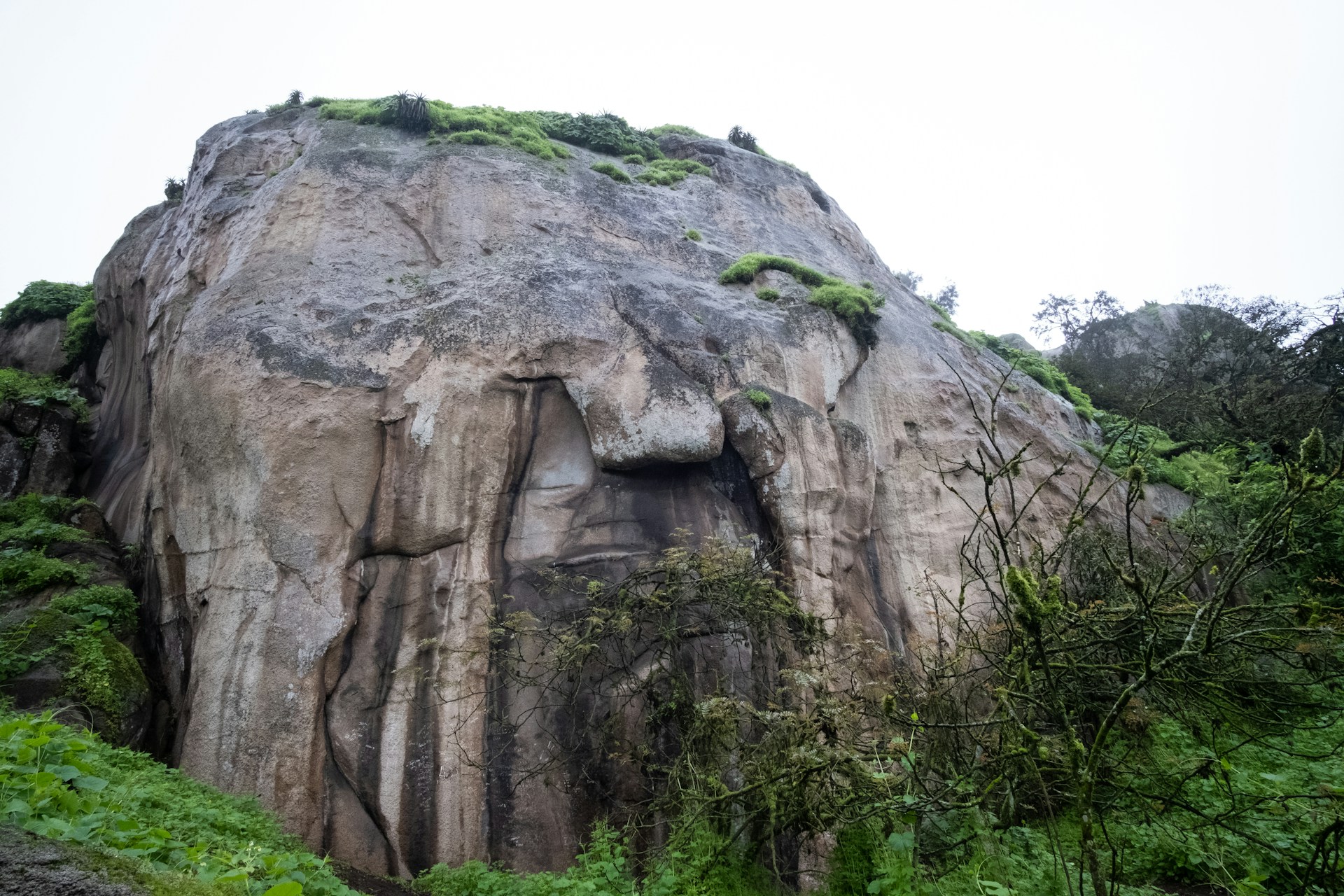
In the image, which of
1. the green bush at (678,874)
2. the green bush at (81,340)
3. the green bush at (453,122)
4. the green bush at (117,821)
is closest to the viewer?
the green bush at (117,821)

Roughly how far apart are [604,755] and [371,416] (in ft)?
17.7

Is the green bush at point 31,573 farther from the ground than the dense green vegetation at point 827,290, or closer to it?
closer to it

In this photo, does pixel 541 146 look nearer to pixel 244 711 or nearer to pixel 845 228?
pixel 845 228

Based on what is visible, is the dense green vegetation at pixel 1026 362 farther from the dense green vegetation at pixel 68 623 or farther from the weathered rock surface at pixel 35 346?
the weathered rock surface at pixel 35 346

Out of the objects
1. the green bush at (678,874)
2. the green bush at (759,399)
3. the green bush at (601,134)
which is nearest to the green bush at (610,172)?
the green bush at (601,134)

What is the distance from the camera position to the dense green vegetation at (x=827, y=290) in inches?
575

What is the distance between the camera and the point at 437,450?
1132 centimetres

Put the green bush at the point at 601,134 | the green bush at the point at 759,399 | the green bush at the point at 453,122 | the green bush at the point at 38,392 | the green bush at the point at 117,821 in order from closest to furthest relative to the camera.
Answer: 1. the green bush at the point at 117,821
2. the green bush at the point at 759,399
3. the green bush at the point at 38,392
4. the green bush at the point at 453,122
5. the green bush at the point at 601,134

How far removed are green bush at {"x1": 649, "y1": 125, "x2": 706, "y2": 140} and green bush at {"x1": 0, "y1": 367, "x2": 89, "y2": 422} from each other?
1292 cm

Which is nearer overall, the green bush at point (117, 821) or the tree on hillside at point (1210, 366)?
the green bush at point (117, 821)

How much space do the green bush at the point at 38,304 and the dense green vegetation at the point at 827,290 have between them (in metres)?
15.2

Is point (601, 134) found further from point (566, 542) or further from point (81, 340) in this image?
point (81, 340)

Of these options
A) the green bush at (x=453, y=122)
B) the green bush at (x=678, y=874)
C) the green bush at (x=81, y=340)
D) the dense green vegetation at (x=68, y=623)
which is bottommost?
the green bush at (x=678, y=874)

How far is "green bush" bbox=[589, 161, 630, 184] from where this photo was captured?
16.2m
